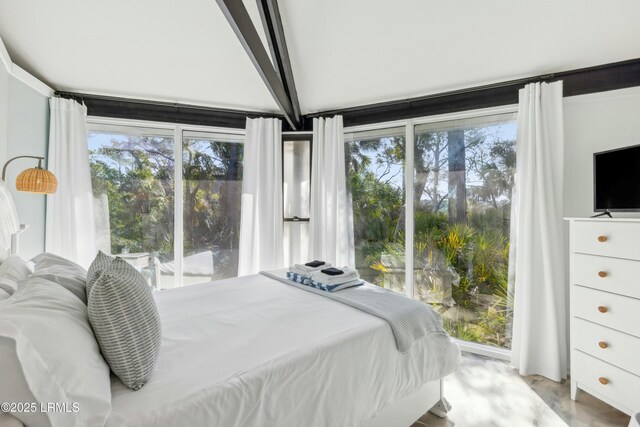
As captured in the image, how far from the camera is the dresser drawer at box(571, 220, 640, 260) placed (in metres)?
1.69

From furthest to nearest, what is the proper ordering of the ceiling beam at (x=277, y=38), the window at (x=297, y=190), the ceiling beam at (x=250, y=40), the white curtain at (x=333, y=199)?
the window at (x=297, y=190) → the white curtain at (x=333, y=199) → the ceiling beam at (x=277, y=38) → the ceiling beam at (x=250, y=40)

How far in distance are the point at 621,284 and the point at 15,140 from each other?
4249mm

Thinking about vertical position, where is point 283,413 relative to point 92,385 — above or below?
below

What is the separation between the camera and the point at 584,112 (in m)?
2.34

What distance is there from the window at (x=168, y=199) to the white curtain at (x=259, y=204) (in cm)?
18

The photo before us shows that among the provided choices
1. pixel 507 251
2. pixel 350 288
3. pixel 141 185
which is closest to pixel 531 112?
pixel 507 251

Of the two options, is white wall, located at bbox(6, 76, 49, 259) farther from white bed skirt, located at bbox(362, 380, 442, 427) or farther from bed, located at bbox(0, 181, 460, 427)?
white bed skirt, located at bbox(362, 380, 442, 427)

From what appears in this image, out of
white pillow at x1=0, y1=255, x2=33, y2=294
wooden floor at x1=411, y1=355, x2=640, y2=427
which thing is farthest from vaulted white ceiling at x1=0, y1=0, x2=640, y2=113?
wooden floor at x1=411, y1=355, x2=640, y2=427

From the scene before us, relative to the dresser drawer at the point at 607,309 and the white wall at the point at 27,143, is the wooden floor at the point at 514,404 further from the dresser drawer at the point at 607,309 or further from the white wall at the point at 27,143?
the white wall at the point at 27,143

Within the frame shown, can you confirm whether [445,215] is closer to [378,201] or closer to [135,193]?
[378,201]

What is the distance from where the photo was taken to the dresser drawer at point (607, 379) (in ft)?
5.55

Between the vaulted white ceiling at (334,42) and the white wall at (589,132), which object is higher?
the vaulted white ceiling at (334,42)

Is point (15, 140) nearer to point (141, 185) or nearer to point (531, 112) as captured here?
point (141, 185)

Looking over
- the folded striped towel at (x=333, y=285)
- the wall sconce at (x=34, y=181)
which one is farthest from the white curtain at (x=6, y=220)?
the folded striped towel at (x=333, y=285)
